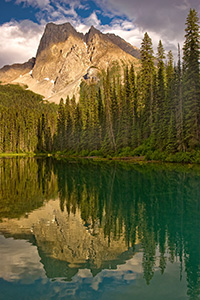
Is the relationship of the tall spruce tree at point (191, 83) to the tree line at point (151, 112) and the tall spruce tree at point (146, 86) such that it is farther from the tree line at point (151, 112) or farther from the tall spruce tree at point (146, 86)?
the tall spruce tree at point (146, 86)

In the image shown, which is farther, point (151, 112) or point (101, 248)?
point (151, 112)

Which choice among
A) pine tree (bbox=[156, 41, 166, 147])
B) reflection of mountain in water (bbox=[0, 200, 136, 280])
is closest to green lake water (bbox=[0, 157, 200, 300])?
reflection of mountain in water (bbox=[0, 200, 136, 280])

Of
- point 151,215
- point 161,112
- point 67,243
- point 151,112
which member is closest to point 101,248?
point 67,243

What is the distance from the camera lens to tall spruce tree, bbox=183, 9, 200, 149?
3672 cm

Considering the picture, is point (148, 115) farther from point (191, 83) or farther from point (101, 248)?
point (101, 248)

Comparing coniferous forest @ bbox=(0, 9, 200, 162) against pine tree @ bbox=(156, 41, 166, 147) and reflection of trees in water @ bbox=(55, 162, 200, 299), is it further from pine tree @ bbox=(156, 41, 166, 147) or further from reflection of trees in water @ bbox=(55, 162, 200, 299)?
reflection of trees in water @ bbox=(55, 162, 200, 299)

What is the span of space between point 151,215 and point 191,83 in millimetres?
30233

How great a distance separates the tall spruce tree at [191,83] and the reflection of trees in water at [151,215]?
19.2 meters

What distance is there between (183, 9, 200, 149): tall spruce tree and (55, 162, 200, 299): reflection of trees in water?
19160 millimetres

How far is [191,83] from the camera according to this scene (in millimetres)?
37500

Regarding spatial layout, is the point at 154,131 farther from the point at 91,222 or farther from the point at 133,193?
the point at 91,222

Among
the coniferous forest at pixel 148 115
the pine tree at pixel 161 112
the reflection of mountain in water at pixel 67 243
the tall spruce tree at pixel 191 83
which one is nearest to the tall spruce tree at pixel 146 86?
the coniferous forest at pixel 148 115

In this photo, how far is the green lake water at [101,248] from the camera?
5.66 meters

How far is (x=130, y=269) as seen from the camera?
21.3 feet
